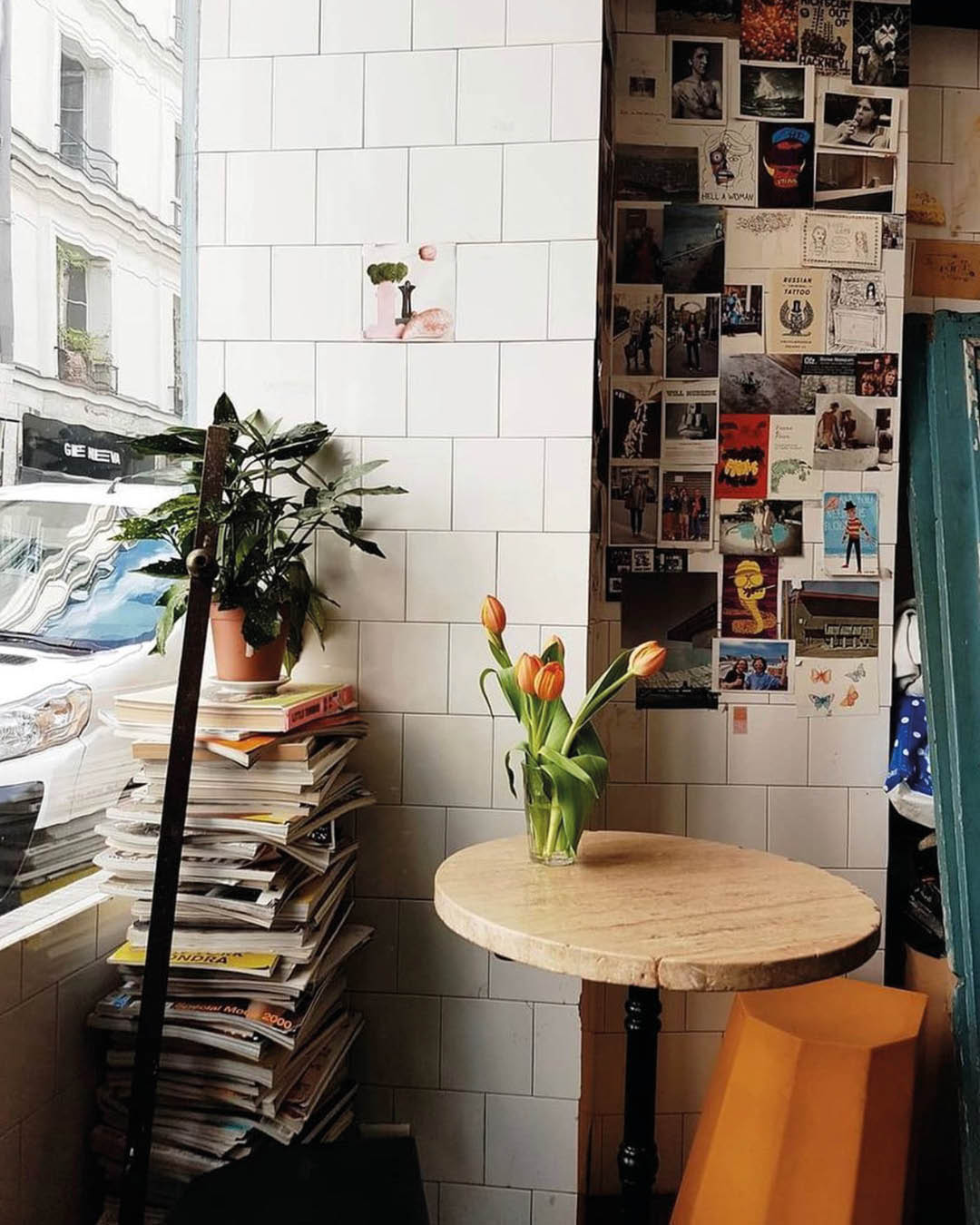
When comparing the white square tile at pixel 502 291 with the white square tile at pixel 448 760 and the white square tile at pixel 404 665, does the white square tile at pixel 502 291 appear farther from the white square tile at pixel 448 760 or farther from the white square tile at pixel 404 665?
the white square tile at pixel 448 760

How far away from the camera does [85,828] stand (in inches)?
76.7

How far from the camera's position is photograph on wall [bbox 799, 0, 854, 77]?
8.14 feet

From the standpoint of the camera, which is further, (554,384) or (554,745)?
(554,384)

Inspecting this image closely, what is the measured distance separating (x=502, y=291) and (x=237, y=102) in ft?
2.14

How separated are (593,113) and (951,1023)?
1990mm

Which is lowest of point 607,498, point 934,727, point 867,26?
point 934,727

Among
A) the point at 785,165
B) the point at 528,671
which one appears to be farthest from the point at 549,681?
the point at 785,165

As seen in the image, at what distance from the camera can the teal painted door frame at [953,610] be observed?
7.45 feet

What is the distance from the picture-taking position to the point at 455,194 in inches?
83.9

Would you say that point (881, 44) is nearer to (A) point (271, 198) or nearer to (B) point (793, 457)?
(B) point (793, 457)

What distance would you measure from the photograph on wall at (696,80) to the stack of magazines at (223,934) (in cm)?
163

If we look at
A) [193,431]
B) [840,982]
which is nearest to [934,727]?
[840,982]

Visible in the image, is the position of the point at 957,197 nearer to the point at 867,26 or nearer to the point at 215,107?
the point at 867,26

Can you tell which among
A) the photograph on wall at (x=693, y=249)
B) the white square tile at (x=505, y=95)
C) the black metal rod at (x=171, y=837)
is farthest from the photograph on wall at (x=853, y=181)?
the black metal rod at (x=171, y=837)
